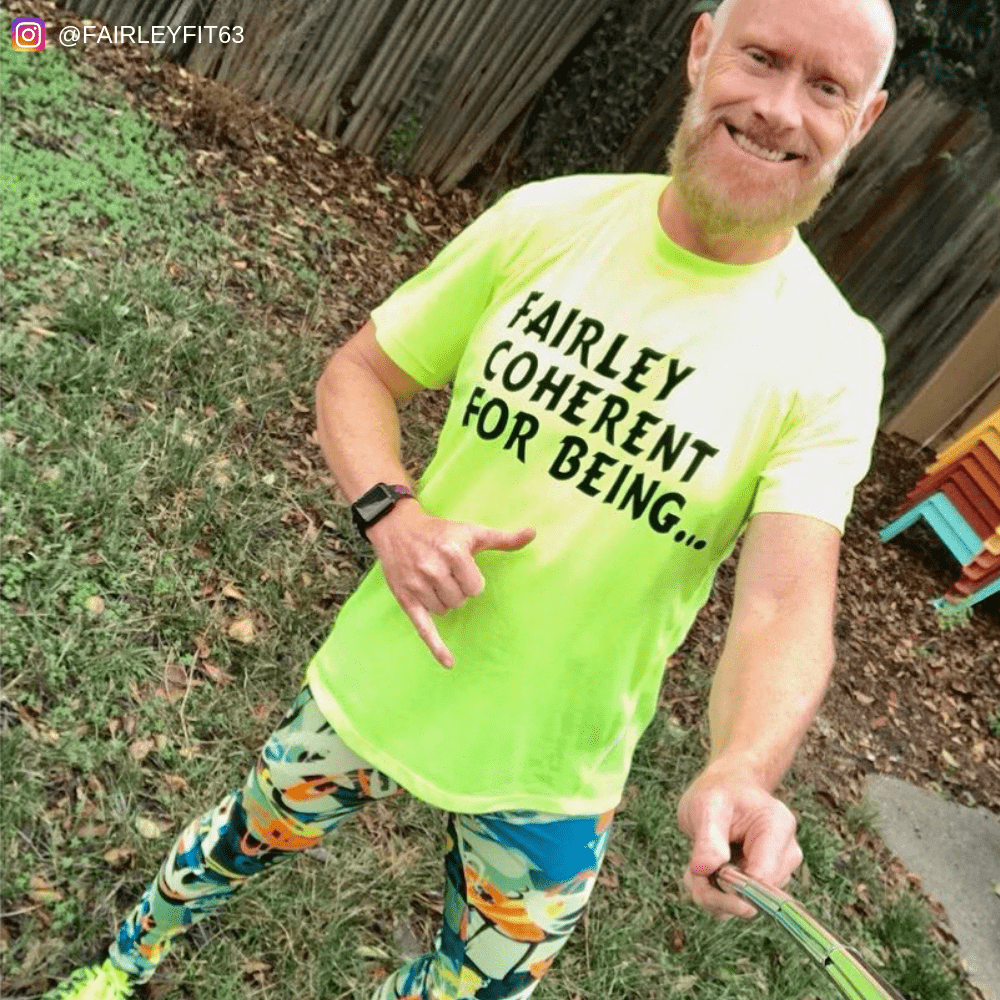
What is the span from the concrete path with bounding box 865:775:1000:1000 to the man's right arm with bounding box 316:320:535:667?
3.03 m

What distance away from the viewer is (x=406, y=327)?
1750 millimetres

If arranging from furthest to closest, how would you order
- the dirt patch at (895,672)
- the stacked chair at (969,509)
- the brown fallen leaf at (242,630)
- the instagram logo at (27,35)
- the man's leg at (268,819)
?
the stacked chair at (969,509) < the instagram logo at (27,35) < the dirt patch at (895,672) < the brown fallen leaf at (242,630) < the man's leg at (268,819)

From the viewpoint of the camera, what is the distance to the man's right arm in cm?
146

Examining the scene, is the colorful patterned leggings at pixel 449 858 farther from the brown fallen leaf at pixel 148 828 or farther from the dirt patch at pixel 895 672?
the dirt patch at pixel 895 672

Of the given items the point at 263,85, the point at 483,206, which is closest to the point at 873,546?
the point at 483,206

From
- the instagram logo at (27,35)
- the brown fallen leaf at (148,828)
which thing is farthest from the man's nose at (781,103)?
the instagram logo at (27,35)

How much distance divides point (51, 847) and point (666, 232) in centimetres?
193

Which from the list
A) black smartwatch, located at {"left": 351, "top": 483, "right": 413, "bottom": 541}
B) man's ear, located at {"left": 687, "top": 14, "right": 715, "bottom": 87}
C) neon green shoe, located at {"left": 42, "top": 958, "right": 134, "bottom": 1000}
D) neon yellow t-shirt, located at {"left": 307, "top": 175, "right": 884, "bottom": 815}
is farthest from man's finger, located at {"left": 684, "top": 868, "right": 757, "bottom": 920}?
neon green shoe, located at {"left": 42, "top": 958, "right": 134, "bottom": 1000}

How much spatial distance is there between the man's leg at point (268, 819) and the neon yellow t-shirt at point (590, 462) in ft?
0.27

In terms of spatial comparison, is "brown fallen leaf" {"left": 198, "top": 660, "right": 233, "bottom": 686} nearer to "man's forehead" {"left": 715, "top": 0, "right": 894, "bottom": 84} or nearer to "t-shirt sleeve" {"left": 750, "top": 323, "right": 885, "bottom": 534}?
"t-shirt sleeve" {"left": 750, "top": 323, "right": 885, "bottom": 534}

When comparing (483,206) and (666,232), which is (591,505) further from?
(483,206)

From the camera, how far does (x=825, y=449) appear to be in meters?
1.46

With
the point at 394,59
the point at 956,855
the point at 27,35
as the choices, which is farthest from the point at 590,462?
the point at 394,59

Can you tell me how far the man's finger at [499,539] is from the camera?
4.76 feet
